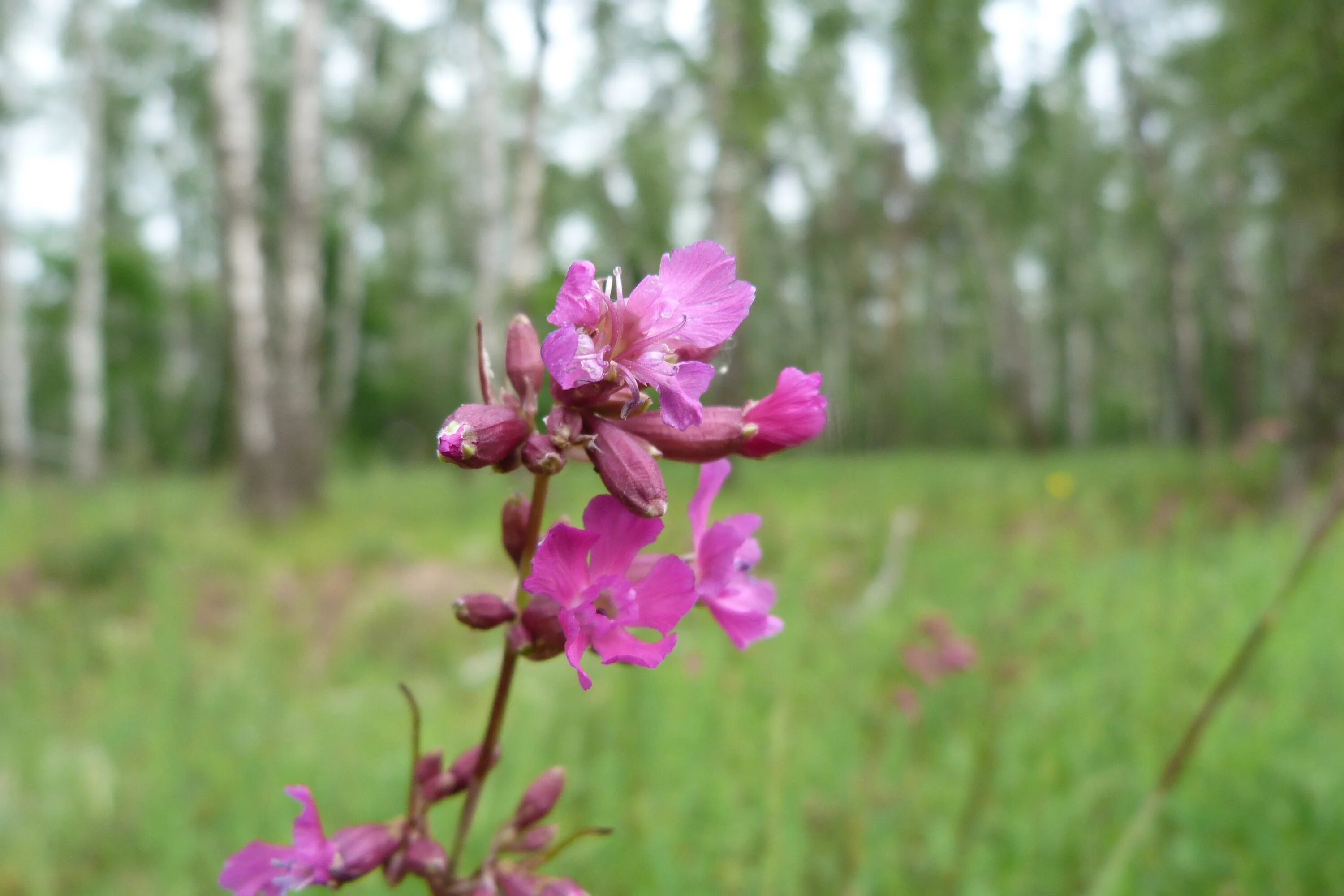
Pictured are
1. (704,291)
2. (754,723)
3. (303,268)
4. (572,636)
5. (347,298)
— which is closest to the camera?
(572,636)

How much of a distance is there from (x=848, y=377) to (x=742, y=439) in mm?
4686

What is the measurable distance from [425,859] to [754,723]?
229 cm

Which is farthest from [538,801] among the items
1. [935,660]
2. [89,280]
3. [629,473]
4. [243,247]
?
[89,280]

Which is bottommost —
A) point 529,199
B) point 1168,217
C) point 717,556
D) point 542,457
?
point 717,556

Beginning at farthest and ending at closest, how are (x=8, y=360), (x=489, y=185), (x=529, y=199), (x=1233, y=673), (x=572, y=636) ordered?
(x=8, y=360) < (x=489, y=185) < (x=529, y=199) < (x=1233, y=673) < (x=572, y=636)

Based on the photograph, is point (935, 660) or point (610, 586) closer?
point (610, 586)

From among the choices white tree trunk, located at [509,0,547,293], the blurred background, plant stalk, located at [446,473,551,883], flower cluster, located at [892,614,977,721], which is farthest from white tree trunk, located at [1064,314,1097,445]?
plant stalk, located at [446,473,551,883]

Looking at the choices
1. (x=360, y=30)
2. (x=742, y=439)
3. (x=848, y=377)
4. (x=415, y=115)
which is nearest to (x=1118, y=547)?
(x=848, y=377)

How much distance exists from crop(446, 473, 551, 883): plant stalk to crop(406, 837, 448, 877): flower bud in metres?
0.02

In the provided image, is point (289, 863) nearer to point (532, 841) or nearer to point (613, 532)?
point (532, 841)

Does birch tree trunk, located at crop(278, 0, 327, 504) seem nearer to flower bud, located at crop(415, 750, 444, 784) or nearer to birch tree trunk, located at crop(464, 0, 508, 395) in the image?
birch tree trunk, located at crop(464, 0, 508, 395)

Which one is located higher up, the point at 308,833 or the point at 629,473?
the point at 629,473

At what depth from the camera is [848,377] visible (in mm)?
5398

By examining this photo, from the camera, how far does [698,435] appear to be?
0.85 m
